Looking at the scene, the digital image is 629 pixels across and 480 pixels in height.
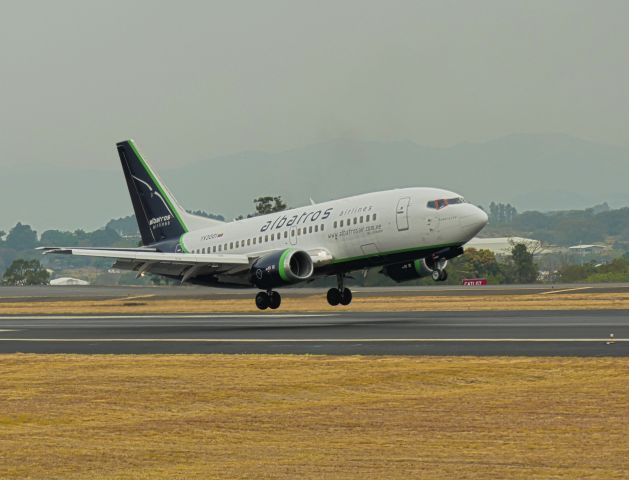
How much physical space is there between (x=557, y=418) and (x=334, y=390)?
5.90 meters

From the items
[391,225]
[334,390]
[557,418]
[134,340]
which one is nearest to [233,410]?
[334,390]

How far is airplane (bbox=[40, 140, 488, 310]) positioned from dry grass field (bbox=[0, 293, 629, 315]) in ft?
24.6

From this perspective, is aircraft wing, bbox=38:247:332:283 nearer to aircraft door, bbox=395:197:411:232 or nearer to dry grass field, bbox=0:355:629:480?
aircraft door, bbox=395:197:411:232

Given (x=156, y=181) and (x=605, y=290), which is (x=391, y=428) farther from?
(x=605, y=290)

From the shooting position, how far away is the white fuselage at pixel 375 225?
4691cm

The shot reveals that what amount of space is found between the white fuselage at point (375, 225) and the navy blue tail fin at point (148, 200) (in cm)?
940

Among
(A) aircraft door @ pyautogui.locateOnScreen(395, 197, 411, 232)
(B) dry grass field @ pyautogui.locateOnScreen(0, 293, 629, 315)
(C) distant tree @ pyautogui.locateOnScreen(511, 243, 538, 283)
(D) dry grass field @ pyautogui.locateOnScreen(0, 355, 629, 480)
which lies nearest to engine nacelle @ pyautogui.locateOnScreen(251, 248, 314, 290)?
(A) aircraft door @ pyautogui.locateOnScreen(395, 197, 411, 232)

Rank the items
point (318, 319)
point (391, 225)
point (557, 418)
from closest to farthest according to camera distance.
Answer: point (557, 418), point (391, 225), point (318, 319)

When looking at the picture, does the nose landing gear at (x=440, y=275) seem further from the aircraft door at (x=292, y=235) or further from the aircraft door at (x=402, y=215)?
the aircraft door at (x=292, y=235)

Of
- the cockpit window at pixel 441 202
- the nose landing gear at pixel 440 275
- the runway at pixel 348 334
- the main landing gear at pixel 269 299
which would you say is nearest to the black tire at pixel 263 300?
the main landing gear at pixel 269 299

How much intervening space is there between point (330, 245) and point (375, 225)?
298 cm

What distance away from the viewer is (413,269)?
50406 millimetres

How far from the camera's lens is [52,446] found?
1705cm

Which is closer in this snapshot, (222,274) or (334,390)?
(334,390)
